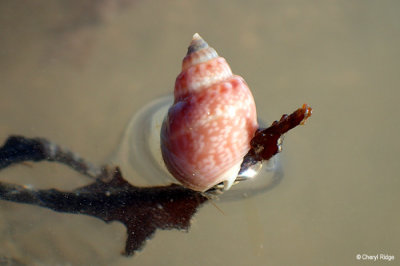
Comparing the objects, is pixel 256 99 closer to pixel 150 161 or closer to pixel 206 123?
pixel 206 123

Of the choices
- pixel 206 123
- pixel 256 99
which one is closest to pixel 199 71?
pixel 206 123

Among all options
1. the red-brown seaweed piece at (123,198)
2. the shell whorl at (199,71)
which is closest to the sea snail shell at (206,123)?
the shell whorl at (199,71)

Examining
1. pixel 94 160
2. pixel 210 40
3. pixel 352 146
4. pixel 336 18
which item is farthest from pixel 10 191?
pixel 336 18

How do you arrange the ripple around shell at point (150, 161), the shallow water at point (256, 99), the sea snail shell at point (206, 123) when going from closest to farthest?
the sea snail shell at point (206, 123)
the shallow water at point (256, 99)
the ripple around shell at point (150, 161)

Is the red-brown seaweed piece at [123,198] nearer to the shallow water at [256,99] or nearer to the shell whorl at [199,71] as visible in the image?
the shallow water at [256,99]

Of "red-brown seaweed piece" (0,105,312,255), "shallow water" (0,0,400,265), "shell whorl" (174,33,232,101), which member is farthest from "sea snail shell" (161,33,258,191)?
"shallow water" (0,0,400,265)

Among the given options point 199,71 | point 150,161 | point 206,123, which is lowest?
point 150,161

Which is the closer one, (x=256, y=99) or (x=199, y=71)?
(x=199, y=71)
